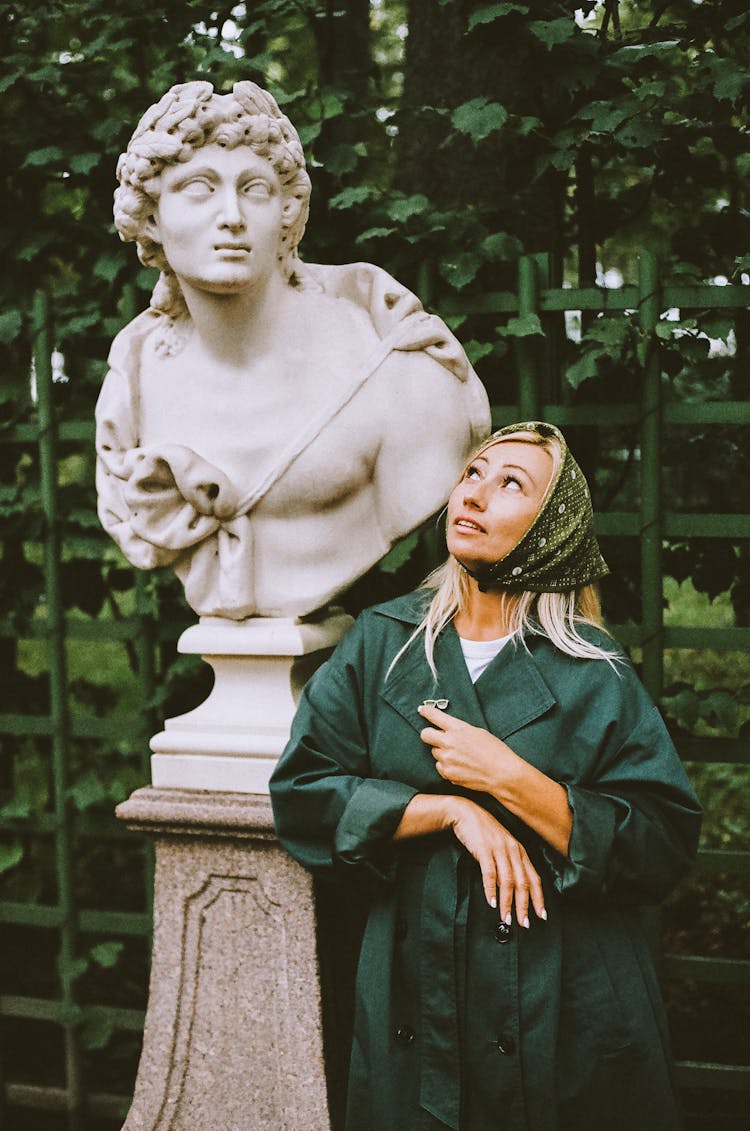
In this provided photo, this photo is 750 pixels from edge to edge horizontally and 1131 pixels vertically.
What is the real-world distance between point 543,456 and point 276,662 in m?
0.83

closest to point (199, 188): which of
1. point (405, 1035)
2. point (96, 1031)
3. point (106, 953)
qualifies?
point (405, 1035)

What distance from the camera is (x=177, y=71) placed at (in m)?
3.74

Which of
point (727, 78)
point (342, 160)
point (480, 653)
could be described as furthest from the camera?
point (342, 160)

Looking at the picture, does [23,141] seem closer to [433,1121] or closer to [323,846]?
[323,846]

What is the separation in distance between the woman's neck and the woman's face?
0.09 metres

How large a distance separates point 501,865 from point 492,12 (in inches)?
88.0

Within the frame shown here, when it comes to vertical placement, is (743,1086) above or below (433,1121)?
below

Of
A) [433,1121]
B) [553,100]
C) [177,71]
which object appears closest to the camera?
[433,1121]

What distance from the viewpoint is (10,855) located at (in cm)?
385

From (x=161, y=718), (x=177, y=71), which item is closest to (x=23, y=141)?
(x=177, y=71)

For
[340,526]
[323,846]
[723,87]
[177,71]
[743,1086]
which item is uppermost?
[177,71]

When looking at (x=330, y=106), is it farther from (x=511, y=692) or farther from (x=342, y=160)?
(x=511, y=692)

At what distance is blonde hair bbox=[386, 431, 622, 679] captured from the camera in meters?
2.17

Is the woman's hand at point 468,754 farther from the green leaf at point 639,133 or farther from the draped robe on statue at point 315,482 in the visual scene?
the green leaf at point 639,133
